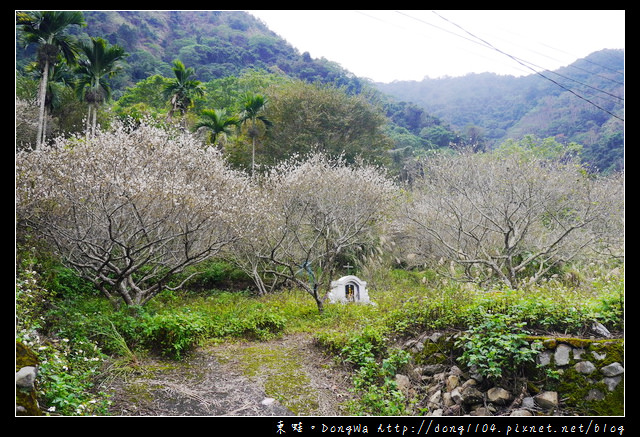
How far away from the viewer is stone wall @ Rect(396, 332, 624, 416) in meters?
3.62

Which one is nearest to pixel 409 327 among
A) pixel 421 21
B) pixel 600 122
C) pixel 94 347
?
pixel 421 21

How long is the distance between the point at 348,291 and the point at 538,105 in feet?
162

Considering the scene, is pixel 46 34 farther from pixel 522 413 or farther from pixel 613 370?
pixel 613 370

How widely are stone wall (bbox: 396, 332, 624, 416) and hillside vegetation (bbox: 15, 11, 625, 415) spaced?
7.6 inches

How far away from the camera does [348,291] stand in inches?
474

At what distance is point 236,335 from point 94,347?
9.50ft

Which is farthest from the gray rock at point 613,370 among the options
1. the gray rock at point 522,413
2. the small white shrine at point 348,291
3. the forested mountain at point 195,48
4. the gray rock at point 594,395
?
the forested mountain at point 195,48

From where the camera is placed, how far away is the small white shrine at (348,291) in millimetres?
11750

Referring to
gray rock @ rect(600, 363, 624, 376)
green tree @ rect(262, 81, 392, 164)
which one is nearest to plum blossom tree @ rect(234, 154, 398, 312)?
gray rock @ rect(600, 363, 624, 376)

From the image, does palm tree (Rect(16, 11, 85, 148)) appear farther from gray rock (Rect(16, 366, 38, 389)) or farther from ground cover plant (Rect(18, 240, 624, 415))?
gray rock (Rect(16, 366, 38, 389))

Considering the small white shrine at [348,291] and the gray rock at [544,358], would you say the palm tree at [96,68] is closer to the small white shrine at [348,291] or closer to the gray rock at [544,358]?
the small white shrine at [348,291]

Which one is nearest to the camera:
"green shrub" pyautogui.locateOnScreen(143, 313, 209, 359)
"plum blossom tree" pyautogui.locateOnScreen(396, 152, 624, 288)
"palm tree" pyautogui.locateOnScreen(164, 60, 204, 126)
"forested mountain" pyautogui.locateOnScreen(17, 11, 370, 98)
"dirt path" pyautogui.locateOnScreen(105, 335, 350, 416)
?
"dirt path" pyautogui.locateOnScreen(105, 335, 350, 416)

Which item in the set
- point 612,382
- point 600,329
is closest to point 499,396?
point 612,382

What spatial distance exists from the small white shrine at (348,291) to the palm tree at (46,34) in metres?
10.9
